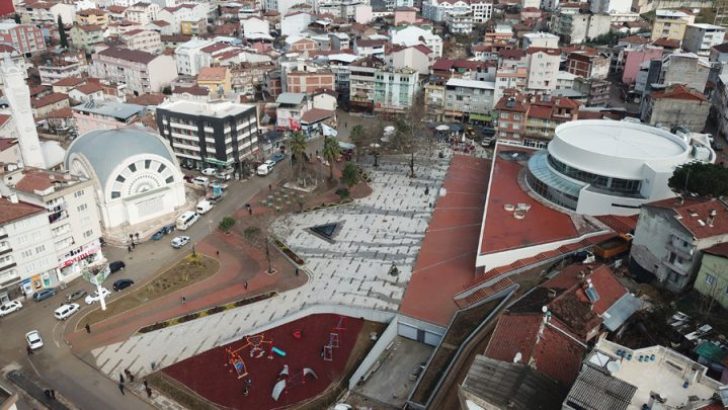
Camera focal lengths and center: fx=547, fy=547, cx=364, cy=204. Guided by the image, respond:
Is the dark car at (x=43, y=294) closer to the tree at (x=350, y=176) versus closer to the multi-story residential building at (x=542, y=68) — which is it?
the tree at (x=350, y=176)

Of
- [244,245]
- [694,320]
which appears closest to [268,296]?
[244,245]

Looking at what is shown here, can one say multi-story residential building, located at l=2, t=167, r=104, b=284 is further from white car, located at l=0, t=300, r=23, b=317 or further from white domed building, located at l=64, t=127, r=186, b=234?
white domed building, located at l=64, t=127, r=186, b=234

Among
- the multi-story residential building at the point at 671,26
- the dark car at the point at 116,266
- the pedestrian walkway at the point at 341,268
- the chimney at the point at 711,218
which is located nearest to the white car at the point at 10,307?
the dark car at the point at 116,266

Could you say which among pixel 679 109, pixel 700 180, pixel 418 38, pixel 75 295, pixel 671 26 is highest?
pixel 671 26

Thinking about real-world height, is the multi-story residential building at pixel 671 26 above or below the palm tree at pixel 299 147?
above

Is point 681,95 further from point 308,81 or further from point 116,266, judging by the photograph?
point 116,266

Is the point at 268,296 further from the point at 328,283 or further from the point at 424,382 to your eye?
the point at 424,382

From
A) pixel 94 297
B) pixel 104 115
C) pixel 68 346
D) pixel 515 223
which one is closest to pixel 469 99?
pixel 515 223
